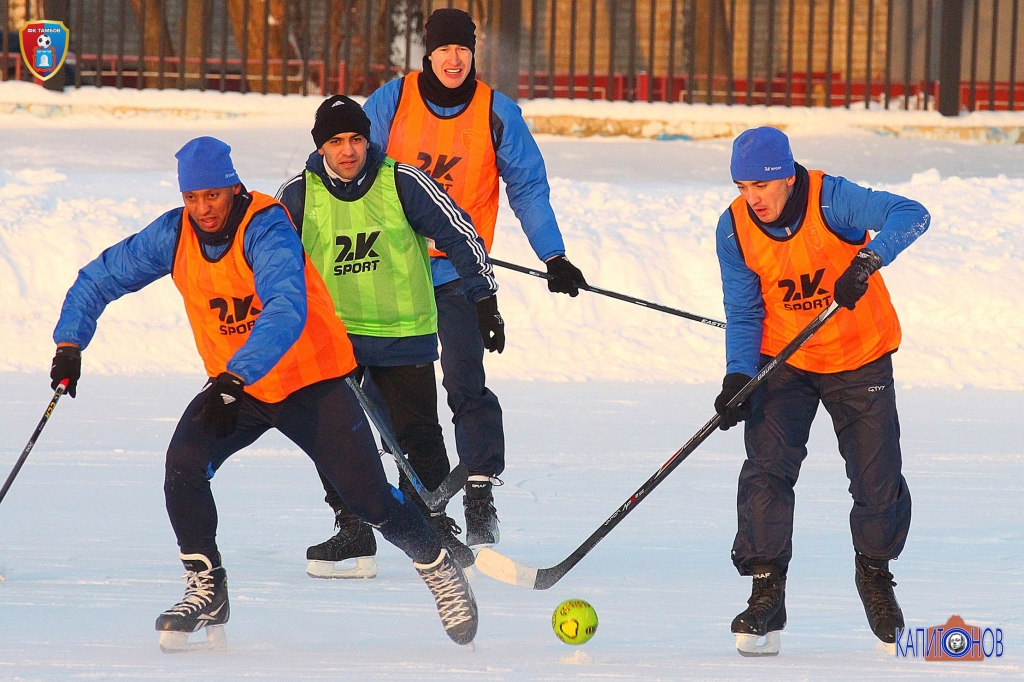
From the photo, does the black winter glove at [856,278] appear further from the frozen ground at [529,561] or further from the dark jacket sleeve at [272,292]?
the dark jacket sleeve at [272,292]

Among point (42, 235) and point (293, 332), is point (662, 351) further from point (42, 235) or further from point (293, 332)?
point (293, 332)

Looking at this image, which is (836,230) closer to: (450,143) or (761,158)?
(761,158)

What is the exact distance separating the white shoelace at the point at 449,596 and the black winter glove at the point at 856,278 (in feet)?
4.14

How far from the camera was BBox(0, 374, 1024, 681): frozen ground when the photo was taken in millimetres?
3689

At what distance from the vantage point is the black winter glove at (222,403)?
11.4ft

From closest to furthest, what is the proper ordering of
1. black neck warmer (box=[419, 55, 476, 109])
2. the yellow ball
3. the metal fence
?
the yellow ball < black neck warmer (box=[419, 55, 476, 109]) < the metal fence

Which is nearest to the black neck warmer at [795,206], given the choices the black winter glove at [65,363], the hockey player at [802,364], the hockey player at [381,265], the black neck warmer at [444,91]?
the hockey player at [802,364]

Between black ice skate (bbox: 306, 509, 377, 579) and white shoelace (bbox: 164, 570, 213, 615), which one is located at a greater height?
white shoelace (bbox: 164, 570, 213, 615)

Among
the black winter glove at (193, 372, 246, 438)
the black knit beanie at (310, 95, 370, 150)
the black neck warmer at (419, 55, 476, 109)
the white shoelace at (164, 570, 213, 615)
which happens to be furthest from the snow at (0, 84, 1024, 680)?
the black neck warmer at (419, 55, 476, 109)

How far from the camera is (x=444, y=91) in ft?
17.1

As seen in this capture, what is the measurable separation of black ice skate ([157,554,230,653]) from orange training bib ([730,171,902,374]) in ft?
5.54

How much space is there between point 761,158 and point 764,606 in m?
1.20

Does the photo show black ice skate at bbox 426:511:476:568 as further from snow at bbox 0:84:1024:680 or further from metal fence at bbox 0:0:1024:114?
metal fence at bbox 0:0:1024:114

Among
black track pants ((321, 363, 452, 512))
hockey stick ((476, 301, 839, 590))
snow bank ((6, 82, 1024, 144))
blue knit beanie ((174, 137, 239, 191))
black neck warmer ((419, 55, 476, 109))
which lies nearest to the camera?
blue knit beanie ((174, 137, 239, 191))
